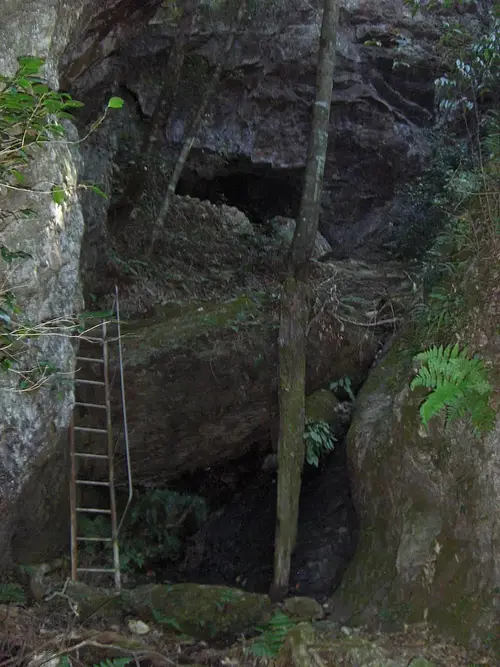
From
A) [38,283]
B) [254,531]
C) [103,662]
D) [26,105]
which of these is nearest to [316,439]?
[254,531]

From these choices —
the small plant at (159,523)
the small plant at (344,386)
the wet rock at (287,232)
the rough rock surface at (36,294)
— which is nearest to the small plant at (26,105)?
the rough rock surface at (36,294)

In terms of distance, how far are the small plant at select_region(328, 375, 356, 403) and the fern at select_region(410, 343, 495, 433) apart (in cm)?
299

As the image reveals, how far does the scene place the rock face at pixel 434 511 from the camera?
4.32 m

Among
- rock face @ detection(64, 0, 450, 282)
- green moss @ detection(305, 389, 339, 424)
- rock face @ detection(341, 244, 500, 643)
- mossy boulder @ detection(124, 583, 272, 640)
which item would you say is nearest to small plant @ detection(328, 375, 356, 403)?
green moss @ detection(305, 389, 339, 424)

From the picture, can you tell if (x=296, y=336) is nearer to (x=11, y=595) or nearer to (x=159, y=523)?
(x=11, y=595)

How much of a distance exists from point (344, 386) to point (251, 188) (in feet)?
19.6

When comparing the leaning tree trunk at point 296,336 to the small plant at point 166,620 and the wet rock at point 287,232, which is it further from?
the wet rock at point 287,232

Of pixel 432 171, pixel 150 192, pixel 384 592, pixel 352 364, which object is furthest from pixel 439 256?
pixel 150 192

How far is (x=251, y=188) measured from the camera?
12.2 m

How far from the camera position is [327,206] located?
12141 millimetres

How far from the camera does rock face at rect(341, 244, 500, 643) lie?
4.32 metres

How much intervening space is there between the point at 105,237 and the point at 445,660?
22.3 feet

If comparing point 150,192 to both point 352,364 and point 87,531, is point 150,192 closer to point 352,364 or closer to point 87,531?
point 352,364

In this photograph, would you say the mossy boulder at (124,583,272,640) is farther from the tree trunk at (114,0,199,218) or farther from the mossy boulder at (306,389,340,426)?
the tree trunk at (114,0,199,218)
